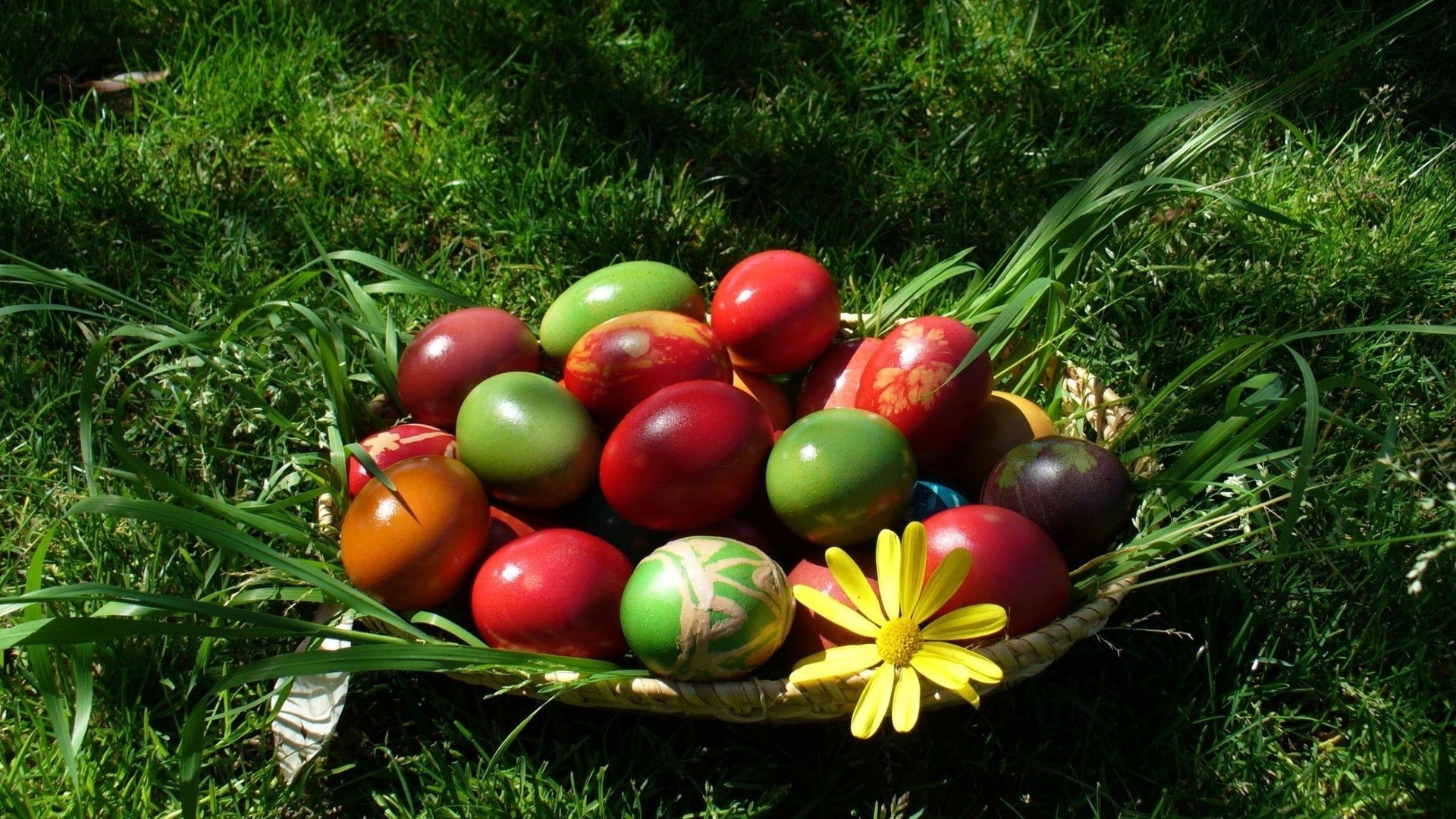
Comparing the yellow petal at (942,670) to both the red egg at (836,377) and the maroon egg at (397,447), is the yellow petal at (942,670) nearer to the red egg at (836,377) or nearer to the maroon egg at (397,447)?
the red egg at (836,377)

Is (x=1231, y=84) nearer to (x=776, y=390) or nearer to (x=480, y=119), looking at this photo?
(x=776, y=390)

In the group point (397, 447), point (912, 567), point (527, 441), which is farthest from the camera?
point (397, 447)

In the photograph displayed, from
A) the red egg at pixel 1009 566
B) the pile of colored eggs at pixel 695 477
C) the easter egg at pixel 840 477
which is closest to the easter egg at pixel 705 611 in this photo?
the pile of colored eggs at pixel 695 477

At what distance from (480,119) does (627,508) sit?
4.64ft

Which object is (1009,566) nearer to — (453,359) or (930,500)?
(930,500)

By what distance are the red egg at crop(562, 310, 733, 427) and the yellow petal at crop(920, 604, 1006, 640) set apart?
57cm

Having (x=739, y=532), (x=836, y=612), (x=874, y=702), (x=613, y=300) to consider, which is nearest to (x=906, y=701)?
(x=874, y=702)

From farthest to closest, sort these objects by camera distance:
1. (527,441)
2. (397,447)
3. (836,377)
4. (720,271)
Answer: (720,271) → (836,377) → (397,447) → (527,441)

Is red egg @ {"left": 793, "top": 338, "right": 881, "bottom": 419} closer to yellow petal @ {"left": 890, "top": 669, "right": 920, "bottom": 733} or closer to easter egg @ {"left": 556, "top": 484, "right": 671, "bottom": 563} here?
easter egg @ {"left": 556, "top": 484, "right": 671, "bottom": 563}

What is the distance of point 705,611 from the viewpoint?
1.54m

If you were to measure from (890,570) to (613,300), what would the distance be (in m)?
0.74

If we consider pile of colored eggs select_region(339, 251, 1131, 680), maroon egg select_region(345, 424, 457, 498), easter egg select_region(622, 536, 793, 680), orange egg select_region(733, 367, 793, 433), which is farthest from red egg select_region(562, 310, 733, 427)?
easter egg select_region(622, 536, 793, 680)

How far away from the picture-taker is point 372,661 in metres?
1.48

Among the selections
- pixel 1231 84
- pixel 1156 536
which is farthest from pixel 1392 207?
pixel 1156 536
